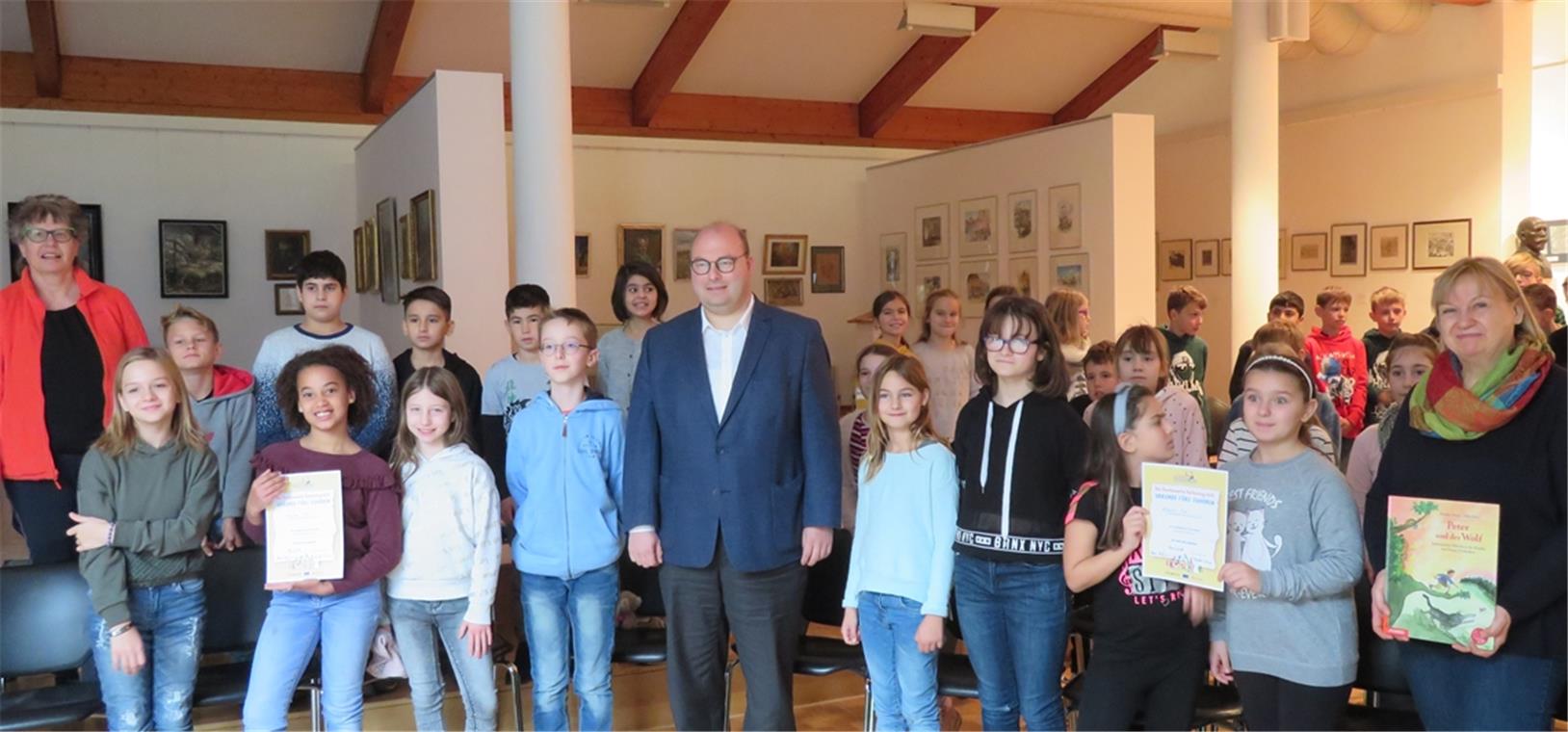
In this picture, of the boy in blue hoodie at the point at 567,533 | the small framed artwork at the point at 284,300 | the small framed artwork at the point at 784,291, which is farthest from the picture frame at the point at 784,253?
the boy in blue hoodie at the point at 567,533

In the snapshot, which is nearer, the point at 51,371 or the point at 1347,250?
the point at 51,371

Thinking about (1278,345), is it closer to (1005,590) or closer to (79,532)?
(1005,590)

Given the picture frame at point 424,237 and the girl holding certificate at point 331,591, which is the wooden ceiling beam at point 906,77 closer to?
the picture frame at point 424,237

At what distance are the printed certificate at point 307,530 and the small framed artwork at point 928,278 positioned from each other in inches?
354

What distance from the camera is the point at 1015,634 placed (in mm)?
3268

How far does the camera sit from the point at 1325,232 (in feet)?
38.4

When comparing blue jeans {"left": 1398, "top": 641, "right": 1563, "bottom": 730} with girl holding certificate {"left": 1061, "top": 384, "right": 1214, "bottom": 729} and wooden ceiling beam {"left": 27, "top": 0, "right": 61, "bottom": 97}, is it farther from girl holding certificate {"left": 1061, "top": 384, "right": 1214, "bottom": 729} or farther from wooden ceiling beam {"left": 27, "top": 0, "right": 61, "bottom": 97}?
wooden ceiling beam {"left": 27, "top": 0, "right": 61, "bottom": 97}

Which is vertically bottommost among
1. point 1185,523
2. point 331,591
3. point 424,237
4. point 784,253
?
point 331,591

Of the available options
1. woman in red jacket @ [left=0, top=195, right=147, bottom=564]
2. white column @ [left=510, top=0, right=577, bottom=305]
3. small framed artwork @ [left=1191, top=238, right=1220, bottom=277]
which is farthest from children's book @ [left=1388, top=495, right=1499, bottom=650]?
small framed artwork @ [left=1191, top=238, right=1220, bottom=277]

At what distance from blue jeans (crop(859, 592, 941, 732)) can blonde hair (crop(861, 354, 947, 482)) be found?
38cm

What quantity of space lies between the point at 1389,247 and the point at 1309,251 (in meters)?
0.86

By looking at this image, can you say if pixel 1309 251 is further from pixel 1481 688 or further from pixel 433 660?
pixel 433 660

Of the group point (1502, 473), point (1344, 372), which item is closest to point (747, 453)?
point (1502, 473)

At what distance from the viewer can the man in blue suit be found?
3.41 m
